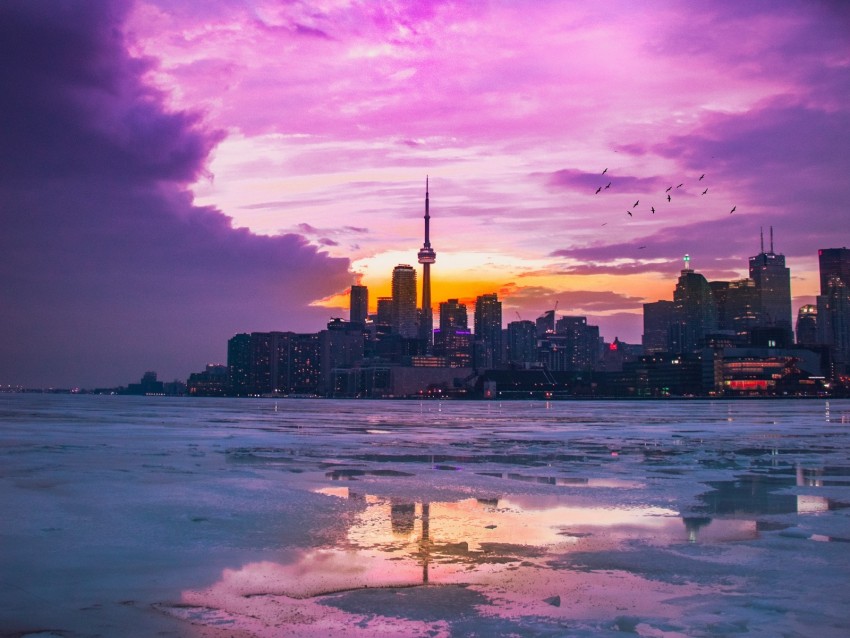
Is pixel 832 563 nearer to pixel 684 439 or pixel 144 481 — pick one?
pixel 144 481

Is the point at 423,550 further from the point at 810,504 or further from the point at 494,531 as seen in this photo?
the point at 810,504

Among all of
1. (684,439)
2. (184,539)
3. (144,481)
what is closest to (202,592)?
(184,539)

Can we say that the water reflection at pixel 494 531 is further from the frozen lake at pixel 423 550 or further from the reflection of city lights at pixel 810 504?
the reflection of city lights at pixel 810 504

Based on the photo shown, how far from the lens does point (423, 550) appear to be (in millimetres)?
11820

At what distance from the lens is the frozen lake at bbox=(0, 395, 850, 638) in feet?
27.5

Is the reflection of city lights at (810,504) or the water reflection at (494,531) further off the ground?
the water reflection at (494,531)

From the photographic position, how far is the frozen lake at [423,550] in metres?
8.39

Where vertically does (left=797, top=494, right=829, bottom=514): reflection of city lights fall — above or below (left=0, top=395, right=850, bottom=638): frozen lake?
below

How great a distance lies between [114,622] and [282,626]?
Result: 1.84m

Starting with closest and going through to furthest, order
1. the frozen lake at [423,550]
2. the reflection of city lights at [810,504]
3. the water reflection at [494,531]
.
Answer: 1. the frozen lake at [423,550]
2. the water reflection at [494,531]
3. the reflection of city lights at [810,504]

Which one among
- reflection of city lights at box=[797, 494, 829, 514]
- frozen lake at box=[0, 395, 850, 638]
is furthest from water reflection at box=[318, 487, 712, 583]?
reflection of city lights at box=[797, 494, 829, 514]

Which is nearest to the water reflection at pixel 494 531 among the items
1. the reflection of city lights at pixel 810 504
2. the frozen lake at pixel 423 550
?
the frozen lake at pixel 423 550

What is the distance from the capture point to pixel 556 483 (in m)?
20.4

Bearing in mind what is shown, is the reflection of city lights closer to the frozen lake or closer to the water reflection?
the frozen lake
